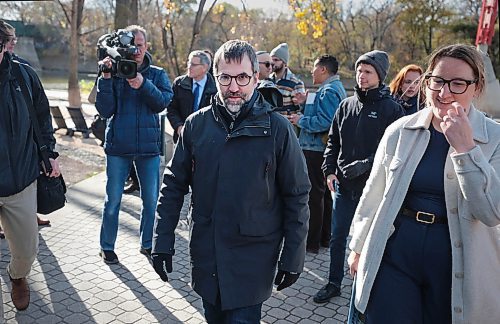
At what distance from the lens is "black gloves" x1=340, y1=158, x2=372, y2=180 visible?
12.6ft

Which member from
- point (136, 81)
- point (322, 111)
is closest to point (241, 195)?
point (136, 81)

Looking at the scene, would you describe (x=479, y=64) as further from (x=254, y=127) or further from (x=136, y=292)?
(x=136, y=292)

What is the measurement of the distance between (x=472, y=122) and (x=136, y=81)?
281cm

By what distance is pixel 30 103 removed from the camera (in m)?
3.68

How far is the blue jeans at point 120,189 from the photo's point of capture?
4641mm

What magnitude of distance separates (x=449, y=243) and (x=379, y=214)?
335mm

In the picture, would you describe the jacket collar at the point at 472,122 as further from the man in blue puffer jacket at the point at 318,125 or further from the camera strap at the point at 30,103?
the camera strap at the point at 30,103

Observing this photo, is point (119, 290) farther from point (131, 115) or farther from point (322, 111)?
point (322, 111)

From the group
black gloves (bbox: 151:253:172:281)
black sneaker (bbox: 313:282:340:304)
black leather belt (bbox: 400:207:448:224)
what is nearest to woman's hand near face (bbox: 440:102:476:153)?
black leather belt (bbox: 400:207:448:224)

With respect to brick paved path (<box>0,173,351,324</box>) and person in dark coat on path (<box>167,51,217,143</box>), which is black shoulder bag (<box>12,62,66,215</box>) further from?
person in dark coat on path (<box>167,51,217,143</box>)

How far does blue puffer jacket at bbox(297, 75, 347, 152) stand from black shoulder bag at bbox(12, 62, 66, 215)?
230 cm

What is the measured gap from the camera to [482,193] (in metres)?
2.14

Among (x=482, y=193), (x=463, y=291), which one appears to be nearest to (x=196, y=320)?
(x=463, y=291)

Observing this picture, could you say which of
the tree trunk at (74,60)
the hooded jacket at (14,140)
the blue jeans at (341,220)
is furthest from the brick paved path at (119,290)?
the tree trunk at (74,60)
